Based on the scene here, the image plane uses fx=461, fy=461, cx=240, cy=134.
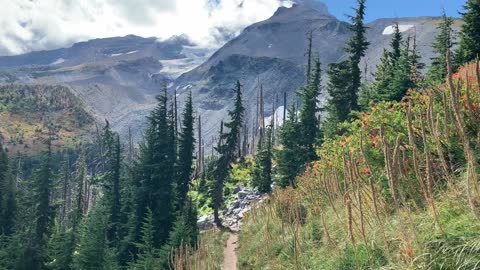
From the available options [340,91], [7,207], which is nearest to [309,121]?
[340,91]

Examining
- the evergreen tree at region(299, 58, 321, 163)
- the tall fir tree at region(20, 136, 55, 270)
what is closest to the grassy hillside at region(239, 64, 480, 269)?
the evergreen tree at region(299, 58, 321, 163)

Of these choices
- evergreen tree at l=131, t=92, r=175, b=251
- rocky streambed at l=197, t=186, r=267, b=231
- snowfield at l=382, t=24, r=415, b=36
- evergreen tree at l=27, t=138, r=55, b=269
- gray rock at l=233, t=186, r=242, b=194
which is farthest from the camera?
snowfield at l=382, t=24, r=415, b=36

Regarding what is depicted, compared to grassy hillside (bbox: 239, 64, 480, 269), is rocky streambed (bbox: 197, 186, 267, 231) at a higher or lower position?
lower

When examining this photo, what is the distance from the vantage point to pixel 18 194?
150 ft

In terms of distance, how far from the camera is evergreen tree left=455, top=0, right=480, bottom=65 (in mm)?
21562

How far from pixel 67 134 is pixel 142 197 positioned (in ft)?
521

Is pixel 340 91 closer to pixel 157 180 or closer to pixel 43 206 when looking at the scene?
pixel 157 180

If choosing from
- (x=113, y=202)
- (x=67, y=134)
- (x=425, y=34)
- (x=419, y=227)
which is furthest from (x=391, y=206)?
(x=67, y=134)

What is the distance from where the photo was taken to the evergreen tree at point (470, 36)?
2156 centimetres

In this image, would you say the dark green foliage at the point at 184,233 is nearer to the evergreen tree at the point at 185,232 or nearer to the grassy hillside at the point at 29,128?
the evergreen tree at the point at 185,232

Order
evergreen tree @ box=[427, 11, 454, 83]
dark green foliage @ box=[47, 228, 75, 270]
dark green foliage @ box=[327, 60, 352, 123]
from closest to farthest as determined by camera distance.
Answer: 1. evergreen tree @ box=[427, 11, 454, 83]
2. dark green foliage @ box=[327, 60, 352, 123]
3. dark green foliage @ box=[47, 228, 75, 270]

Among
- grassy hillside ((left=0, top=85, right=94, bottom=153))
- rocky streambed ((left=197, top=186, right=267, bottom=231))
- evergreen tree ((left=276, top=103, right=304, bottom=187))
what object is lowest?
rocky streambed ((left=197, top=186, right=267, bottom=231))

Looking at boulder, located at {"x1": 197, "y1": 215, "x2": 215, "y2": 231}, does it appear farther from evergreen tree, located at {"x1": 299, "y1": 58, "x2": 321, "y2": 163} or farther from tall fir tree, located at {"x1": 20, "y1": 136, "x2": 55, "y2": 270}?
tall fir tree, located at {"x1": 20, "y1": 136, "x2": 55, "y2": 270}

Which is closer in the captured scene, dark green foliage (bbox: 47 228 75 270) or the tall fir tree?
dark green foliage (bbox: 47 228 75 270)
